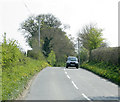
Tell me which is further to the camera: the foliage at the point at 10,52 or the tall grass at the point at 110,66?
the tall grass at the point at 110,66

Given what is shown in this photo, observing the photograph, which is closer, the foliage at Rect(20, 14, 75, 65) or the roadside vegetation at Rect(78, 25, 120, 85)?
the roadside vegetation at Rect(78, 25, 120, 85)

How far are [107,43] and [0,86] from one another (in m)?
71.0

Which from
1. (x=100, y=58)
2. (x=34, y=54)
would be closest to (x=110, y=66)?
(x=100, y=58)

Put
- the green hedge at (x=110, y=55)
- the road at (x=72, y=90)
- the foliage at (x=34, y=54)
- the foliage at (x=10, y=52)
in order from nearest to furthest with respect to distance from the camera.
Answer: the road at (x=72, y=90), the foliage at (x=10, y=52), the green hedge at (x=110, y=55), the foliage at (x=34, y=54)

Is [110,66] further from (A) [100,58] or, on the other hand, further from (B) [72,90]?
(B) [72,90]

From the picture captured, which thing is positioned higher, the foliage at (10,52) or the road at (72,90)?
the foliage at (10,52)

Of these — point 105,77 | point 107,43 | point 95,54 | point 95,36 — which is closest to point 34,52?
point 95,54

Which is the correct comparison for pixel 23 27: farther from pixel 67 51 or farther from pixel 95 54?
pixel 95 54

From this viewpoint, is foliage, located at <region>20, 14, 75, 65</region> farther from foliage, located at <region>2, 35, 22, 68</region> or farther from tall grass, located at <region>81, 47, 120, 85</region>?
foliage, located at <region>2, 35, 22, 68</region>

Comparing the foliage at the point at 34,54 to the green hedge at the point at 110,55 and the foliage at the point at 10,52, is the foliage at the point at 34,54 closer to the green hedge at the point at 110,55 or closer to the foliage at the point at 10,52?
the green hedge at the point at 110,55

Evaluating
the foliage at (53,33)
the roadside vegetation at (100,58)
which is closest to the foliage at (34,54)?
the roadside vegetation at (100,58)

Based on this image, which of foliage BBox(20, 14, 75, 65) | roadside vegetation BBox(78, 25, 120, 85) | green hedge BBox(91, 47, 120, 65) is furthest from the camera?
foliage BBox(20, 14, 75, 65)

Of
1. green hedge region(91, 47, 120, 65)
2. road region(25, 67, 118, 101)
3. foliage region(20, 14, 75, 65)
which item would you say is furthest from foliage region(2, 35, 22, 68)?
foliage region(20, 14, 75, 65)

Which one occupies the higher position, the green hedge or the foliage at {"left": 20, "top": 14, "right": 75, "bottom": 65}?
the foliage at {"left": 20, "top": 14, "right": 75, "bottom": 65}
